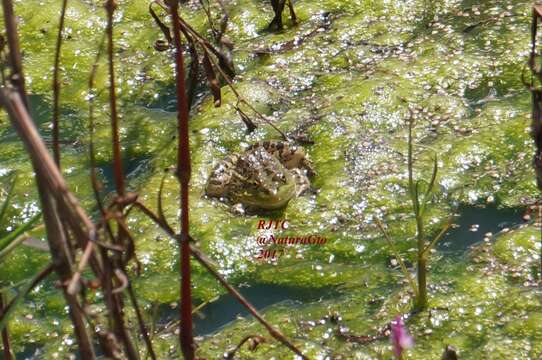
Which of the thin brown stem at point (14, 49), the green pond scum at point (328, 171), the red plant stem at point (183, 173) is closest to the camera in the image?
the thin brown stem at point (14, 49)

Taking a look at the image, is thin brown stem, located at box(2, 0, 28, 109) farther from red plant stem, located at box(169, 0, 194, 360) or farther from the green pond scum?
the green pond scum

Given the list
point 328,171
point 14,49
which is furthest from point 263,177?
point 14,49

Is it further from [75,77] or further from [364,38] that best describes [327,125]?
[75,77]

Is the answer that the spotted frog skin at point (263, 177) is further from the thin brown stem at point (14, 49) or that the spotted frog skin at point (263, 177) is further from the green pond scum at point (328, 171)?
the thin brown stem at point (14, 49)

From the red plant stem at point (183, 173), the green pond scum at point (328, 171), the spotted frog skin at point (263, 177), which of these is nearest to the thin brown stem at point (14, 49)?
the red plant stem at point (183, 173)

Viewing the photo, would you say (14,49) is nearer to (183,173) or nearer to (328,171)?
(183,173)
